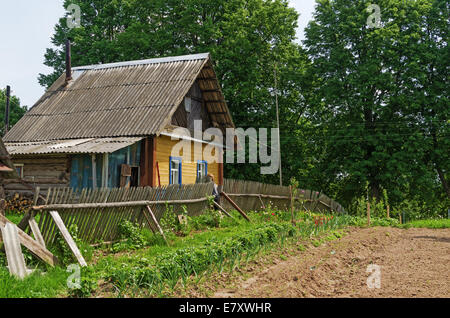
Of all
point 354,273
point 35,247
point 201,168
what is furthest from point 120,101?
point 354,273

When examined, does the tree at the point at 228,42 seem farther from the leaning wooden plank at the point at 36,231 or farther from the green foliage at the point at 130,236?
the leaning wooden plank at the point at 36,231

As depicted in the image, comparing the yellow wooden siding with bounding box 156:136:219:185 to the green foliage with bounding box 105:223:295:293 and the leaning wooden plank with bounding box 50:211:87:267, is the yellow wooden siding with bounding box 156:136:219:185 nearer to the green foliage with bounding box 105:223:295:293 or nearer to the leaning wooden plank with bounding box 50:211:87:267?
the green foliage with bounding box 105:223:295:293

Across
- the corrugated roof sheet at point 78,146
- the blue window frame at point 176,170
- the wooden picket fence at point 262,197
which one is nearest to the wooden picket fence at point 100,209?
the corrugated roof sheet at point 78,146

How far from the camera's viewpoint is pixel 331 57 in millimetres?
24906

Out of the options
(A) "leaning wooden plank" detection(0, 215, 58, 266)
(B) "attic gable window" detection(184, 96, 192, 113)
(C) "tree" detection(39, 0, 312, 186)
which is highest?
(C) "tree" detection(39, 0, 312, 186)

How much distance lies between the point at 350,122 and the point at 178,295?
21.6 metres

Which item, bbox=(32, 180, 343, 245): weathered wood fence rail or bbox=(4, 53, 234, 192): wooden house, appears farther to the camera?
bbox=(4, 53, 234, 192): wooden house

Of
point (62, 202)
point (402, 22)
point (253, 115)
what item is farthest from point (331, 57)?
point (62, 202)

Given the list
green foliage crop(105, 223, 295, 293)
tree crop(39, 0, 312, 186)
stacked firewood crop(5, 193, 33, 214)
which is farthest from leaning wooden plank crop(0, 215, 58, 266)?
tree crop(39, 0, 312, 186)

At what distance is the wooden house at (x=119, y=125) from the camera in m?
14.5

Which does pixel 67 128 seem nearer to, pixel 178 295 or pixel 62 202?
pixel 62 202

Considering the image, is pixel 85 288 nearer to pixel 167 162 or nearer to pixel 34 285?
pixel 34 285

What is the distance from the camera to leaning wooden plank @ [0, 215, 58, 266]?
622cm

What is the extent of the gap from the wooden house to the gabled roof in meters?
0.05
